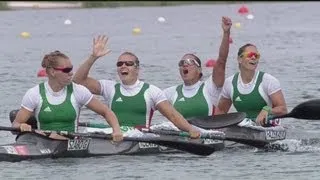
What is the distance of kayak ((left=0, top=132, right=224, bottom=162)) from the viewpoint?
13.7 m

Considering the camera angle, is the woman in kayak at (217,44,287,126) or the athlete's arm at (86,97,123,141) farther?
the woman in kayak at (217,44,287,126)

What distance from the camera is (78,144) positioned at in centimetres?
1409

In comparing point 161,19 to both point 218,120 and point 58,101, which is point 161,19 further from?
point 58,101

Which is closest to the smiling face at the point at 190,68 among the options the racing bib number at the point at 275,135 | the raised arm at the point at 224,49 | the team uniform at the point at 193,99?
the team uniform at the point at 193,99

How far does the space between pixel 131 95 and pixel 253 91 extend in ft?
6.32

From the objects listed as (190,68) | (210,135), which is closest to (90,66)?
(190,68)

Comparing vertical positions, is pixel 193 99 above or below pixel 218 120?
above

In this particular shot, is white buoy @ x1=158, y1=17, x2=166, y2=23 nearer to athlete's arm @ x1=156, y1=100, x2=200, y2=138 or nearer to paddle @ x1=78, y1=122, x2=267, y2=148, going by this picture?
paddle @ x1=78, y1=122, x2=267, y2=148

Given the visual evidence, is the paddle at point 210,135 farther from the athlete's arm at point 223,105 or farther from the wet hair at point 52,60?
the wet hair at point 52,60

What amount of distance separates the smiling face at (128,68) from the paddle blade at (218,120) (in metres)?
1.15

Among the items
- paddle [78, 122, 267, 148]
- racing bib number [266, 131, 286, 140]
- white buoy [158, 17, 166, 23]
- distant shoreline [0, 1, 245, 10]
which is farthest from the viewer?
distant shoreline [0, 1, 245, 10]

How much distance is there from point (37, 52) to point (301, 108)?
1604 cm

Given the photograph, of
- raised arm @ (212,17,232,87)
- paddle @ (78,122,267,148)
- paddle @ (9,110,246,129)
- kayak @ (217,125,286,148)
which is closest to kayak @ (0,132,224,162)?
paddle @ (78,122,267,148)

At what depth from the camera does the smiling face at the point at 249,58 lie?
15.2 metres
